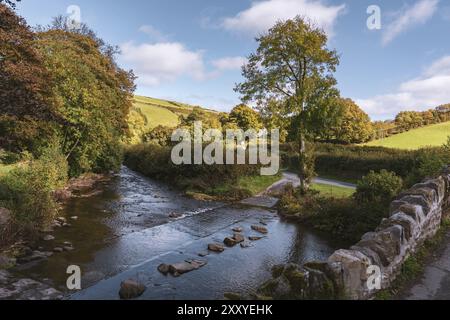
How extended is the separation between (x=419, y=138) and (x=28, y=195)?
163 ft

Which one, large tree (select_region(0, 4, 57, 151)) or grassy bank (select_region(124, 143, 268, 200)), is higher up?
large tree (select_region(0, 4, 57, 151))

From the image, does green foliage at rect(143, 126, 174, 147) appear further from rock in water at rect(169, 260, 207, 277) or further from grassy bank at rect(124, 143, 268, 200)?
rock in water at rect(169, 260, 207, 277)

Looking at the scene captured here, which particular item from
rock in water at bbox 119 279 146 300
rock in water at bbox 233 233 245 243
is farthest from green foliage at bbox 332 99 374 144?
rock in water at bbox 119 279 146 300

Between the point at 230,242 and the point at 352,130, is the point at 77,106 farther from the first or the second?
the point at 352,130

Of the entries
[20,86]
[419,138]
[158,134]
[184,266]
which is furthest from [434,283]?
[419,138]

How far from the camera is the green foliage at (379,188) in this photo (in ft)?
41.7

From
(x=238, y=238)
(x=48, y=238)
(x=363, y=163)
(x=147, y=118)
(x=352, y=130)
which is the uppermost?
(x=147, y=118)

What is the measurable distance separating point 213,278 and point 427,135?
50.2m

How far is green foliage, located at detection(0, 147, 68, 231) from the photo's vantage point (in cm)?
1112

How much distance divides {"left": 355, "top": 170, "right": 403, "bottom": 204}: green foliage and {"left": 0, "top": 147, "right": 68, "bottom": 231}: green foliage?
40.5 ft

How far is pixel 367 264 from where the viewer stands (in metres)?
5.32

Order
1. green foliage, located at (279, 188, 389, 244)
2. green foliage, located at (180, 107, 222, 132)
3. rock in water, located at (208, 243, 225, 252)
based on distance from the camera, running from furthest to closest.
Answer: green foliage, located at (180, 107, 222, 132) → green foliage, located at (279, 188, 389, 244) → rock in water, located at (208, 243, 225, 252)

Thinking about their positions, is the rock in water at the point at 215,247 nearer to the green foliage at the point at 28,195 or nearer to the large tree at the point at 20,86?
the green foliage at the point at 28,195
